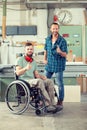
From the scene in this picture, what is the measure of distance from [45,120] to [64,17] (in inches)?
155

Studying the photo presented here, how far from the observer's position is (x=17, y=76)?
13.5 feet

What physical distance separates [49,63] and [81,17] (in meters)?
3.14

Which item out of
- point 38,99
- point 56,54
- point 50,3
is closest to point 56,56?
point 56,54

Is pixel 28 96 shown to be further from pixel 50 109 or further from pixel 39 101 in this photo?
pixel 50 109

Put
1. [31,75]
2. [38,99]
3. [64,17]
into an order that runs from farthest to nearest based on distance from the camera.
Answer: [64,17], [31,75], [38,99]

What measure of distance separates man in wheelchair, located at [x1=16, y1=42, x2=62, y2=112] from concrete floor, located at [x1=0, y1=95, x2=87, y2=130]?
0.65ft

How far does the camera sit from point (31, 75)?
4.18 metres

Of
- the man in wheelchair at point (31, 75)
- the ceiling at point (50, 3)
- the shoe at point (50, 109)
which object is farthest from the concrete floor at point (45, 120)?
the ceiling at point (50, 3)

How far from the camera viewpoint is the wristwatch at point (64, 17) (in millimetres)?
7152

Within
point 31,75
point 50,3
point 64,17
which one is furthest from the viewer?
point 64,17

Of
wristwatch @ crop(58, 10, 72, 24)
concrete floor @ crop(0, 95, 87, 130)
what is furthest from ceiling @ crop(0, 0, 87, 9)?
concrete floor @ crop(0, 95, 87, 130)

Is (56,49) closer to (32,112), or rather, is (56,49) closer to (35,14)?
(32,112)

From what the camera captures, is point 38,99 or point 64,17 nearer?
point 38,99

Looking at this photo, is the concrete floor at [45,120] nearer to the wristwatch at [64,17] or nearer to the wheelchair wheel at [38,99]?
the wheelchair wheel at [38,99]
